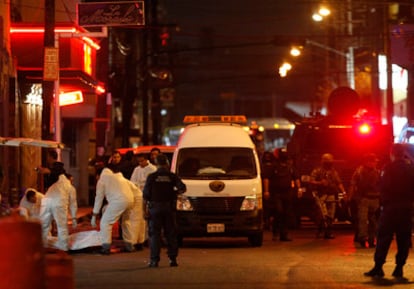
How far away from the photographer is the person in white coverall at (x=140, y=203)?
57.7 feet

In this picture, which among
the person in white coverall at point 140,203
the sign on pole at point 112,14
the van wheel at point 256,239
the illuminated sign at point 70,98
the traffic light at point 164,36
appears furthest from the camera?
the traffic light at point 164,36

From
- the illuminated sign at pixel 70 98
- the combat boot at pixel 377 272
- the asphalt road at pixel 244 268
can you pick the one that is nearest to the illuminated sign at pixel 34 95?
the illuminated sign at pixel 70 98

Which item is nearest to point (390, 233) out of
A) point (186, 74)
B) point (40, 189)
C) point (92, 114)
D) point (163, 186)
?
point (163, 186)

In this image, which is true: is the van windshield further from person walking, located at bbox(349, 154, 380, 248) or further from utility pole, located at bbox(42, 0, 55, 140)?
utility pole, located at bbox(42, 0, 55, 140)

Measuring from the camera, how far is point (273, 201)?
19953 mm

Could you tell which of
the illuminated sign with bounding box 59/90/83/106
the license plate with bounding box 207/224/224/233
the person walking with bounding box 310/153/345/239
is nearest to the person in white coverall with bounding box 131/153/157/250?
the license plate with bounding box 207/224/224/233

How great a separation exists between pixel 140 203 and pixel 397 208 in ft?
20.6

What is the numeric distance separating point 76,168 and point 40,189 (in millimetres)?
14205

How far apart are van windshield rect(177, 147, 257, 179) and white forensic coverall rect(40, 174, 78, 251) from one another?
3.17 m

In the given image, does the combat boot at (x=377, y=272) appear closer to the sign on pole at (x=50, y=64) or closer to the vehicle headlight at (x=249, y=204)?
the vehicle headlight at (x=249, y=204)

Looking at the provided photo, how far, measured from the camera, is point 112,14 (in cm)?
2222

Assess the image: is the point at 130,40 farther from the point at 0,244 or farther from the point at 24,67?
the point at 0,244

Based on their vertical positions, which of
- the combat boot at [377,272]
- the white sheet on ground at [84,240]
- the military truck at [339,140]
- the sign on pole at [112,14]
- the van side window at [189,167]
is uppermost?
the sign on pole at [112,14]

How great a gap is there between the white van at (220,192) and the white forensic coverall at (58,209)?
272cm
